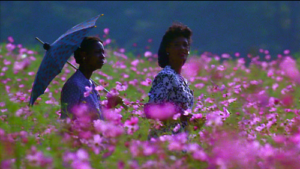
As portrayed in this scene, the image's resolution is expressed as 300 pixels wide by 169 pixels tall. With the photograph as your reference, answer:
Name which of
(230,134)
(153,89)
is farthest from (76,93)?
(230,134)

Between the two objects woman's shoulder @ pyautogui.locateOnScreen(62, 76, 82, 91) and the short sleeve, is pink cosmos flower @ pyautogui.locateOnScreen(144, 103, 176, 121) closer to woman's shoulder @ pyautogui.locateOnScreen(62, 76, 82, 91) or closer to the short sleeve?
the short sleeve

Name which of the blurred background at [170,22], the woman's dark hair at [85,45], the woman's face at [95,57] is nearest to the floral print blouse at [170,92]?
the woman's face at [95,57]

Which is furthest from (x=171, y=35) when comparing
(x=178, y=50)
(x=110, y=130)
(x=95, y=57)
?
(x=110, y=130)

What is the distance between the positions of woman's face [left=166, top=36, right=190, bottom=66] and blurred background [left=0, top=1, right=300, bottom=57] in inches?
660

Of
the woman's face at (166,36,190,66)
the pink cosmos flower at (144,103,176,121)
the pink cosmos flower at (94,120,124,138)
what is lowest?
the pink cosmos flower at (94,120,124,138)

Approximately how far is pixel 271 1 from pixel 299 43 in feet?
7.28

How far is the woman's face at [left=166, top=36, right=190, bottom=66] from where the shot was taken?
409 cm

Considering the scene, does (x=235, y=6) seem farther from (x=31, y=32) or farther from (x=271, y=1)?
(x=31, y=32)

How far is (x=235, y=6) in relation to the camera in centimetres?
2222

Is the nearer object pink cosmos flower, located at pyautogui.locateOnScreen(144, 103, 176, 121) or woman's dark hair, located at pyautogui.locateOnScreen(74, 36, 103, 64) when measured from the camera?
pink cosmos flower, located at pyautogui.locateOnScreen(144, 103, 176, 121)

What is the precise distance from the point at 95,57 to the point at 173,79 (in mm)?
628

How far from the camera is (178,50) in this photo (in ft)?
13.4

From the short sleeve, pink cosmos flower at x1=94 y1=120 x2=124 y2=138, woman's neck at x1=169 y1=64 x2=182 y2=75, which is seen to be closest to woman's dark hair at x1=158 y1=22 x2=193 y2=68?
woman's neck at x1=169 y1=64 x2=182 y2=75

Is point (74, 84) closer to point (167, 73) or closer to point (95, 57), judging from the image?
point (95, 57)
